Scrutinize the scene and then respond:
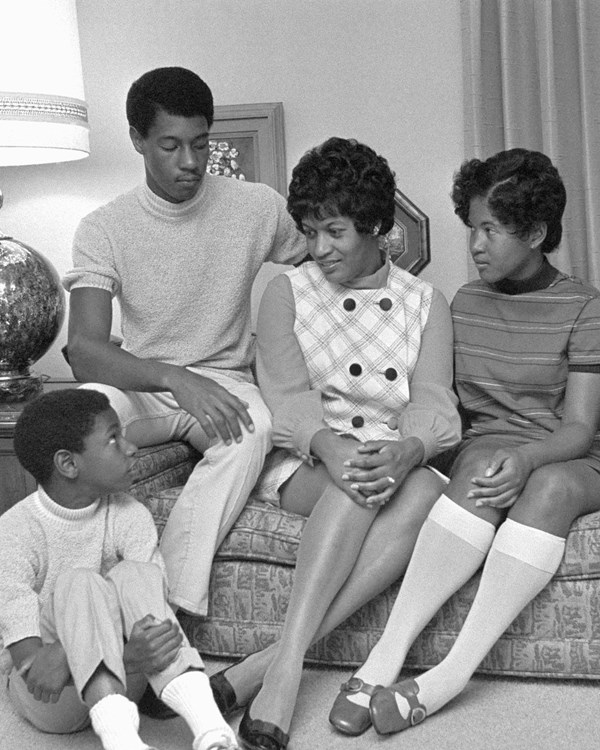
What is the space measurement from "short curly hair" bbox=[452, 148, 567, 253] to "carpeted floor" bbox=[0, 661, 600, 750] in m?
0.83

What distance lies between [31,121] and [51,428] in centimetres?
113

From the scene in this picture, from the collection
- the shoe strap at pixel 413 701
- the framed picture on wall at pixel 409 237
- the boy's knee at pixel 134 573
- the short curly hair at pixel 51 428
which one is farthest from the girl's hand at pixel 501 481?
the framed picture on wall at pixel 409 237

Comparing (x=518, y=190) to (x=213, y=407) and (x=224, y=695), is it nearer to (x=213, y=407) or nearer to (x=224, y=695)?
(x=213, y=407)

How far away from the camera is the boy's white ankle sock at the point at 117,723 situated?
1.61 m

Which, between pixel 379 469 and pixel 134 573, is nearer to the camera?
pixel 134 573

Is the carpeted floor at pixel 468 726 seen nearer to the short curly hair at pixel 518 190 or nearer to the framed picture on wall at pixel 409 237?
the short curly hair at pixel 518 190

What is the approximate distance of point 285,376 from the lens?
6.95ft

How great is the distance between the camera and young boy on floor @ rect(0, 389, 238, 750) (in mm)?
1670

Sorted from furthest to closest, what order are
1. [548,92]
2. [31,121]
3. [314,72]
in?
[314,72] → [548,92] → [31,121]

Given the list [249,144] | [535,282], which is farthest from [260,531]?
[249,144]

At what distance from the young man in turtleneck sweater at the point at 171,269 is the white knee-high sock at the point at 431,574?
37 cm

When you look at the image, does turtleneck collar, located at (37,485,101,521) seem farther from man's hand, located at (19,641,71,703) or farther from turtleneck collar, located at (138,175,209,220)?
turtleneck collar, located at (138,175,209,220)

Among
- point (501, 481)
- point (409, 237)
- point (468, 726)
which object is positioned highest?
point (409, 237)

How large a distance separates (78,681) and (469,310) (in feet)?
3.39
